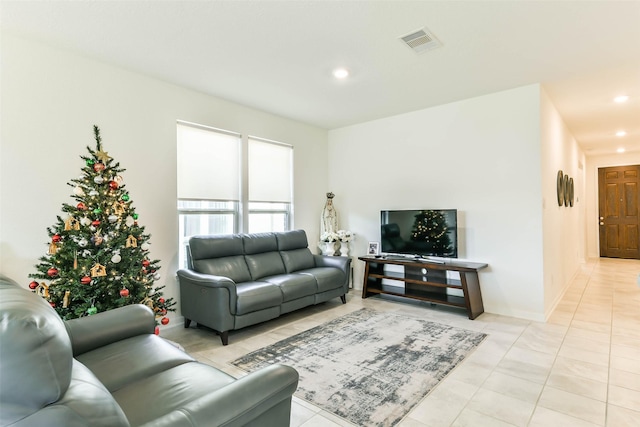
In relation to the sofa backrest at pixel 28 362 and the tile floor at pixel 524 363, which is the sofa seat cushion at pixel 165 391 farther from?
the tile floor at pixel 524 363


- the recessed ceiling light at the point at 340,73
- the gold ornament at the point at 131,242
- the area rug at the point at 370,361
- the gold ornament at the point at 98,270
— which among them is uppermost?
the recessed ceiling light at the point at 340,73

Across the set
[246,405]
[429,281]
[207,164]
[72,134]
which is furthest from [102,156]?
[429,281]

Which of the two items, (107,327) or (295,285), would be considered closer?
(107,327)

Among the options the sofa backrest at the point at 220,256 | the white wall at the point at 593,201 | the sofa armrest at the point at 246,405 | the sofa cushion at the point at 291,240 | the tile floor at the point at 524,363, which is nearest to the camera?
the sofa armrest at the point at 246,405

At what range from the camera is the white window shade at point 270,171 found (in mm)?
4598

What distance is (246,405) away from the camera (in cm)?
120

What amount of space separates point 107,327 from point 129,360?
37 centimetres

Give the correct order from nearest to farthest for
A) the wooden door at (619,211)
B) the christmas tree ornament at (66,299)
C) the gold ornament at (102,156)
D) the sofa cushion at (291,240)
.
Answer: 1. the christmas tree ornament at (66,299)
2. the gold ornament at (102,156)
3. the sofa cushion at (291,240)
4. the wooden door at (619,211)

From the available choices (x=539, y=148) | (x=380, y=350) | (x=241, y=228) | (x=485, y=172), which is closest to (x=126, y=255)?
(x=241, y=228)

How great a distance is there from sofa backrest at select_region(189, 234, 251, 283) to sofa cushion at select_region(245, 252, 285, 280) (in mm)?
75

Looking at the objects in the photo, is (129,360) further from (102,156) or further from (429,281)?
(429,281)

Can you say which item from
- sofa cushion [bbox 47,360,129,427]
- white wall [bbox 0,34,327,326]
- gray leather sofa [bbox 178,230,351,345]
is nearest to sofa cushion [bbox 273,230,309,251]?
gray leather sofa [bbox 178,230,351,345]

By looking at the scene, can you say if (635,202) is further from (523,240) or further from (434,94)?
(434,94)

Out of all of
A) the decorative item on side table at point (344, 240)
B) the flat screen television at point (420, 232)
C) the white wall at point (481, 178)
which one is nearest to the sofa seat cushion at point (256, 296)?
the decorative item on side table at point (344, 240)
